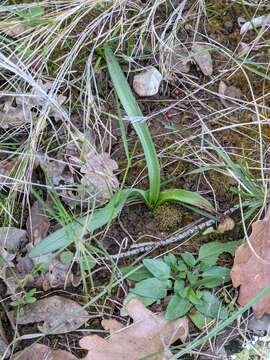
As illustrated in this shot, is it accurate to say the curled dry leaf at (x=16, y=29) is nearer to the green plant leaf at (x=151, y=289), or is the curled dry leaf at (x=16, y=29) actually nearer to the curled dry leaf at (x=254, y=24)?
the curled dry leaf at (x=254, y=24)

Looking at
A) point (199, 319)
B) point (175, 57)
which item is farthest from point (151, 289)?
point (175, 57)

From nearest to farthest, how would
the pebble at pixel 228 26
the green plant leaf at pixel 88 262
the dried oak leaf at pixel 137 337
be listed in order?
the dried oak leaf at pixel 137 337, the green plant leaf at pixel 88 262, the pebble at pixel 228 26

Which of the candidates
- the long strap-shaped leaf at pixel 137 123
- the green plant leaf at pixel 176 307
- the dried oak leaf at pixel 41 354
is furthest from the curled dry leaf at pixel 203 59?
the dried oak leaf at pixel 41 354

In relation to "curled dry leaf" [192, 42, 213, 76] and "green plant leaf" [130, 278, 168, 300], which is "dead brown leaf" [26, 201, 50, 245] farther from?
"curled dry leaf" [192, 42, 213, 76]

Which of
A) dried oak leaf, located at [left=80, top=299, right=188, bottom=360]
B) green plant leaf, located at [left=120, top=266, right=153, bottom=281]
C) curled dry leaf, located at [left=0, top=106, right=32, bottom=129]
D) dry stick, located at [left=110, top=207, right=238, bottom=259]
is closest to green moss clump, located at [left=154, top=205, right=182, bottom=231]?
dry stick, located at [left=110, top=207, right=238, bottom=259]

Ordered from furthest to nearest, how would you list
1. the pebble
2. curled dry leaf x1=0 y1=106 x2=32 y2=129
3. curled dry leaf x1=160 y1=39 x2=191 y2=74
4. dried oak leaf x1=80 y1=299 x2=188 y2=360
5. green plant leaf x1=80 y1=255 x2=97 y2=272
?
the pebble → curled dry leaf x1=160 y1=39 x2=191 y2=74 → curled dry leaf x1=0 y1=106 x2=32 y2=129 → green plant leaf x1=80 y1=255 x2=97 y2=272 → dried oak leaf x1=80 y1=299 x2=188 y2=360

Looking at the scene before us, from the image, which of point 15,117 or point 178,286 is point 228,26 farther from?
point 178,286
